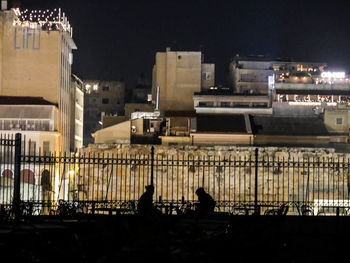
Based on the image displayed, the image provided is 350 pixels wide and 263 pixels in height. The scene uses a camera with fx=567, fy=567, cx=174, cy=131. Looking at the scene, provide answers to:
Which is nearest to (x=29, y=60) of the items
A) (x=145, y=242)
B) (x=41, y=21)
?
(x=41, y=21)

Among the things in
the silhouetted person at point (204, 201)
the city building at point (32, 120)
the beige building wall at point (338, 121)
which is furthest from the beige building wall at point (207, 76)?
the silhouetted person at point (204, 201)

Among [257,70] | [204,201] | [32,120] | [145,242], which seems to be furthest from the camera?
[257,70]

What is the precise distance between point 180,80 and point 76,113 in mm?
11566

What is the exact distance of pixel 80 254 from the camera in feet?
27.4

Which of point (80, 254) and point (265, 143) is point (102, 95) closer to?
point (265, 143)

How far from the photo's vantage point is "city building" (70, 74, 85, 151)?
56.0 metres

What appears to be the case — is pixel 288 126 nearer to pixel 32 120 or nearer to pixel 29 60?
pixel 32 120

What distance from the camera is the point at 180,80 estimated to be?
199 ft

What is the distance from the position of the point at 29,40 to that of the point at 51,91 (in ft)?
15.0

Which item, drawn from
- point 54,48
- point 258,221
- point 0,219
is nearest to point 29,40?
point 54,48

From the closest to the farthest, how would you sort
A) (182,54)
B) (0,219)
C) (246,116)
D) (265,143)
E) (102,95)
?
(0,219), (265,143), (246,116), (182,54), (102,95)

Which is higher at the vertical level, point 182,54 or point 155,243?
point 182,54

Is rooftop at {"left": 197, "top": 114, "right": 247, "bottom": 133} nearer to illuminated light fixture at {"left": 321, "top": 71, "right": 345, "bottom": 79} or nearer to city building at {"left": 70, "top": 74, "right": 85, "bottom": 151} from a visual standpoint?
city building at {"left": 70, "top": 74, "right": 85, "bottom": 151}

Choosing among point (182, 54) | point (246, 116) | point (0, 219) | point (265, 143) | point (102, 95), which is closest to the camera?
point (0, 219)
